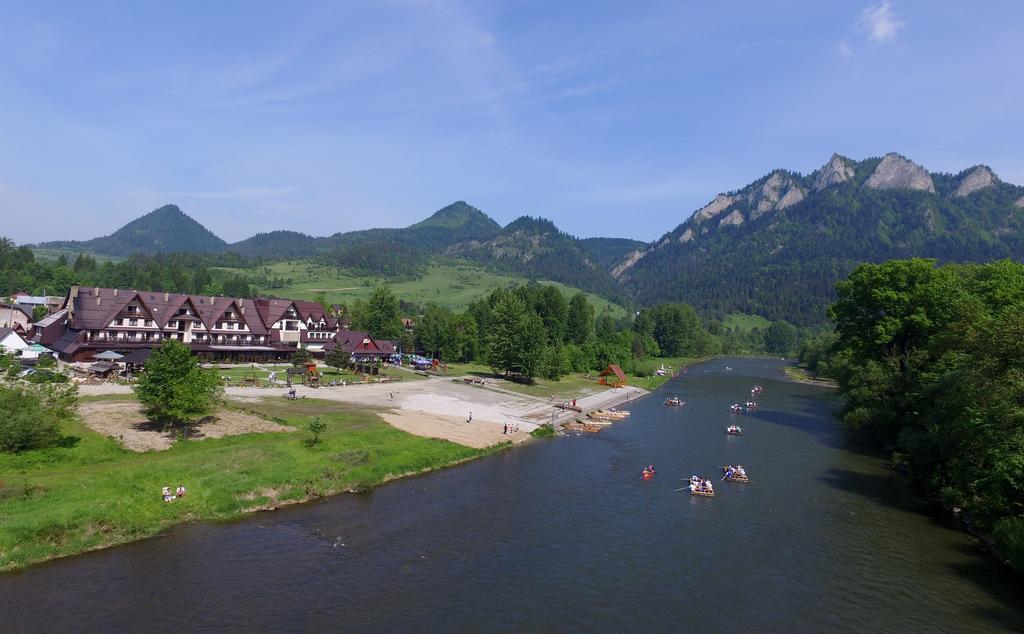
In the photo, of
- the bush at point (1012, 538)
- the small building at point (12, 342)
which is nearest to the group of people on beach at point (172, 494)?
the bush at point (1012, 538)

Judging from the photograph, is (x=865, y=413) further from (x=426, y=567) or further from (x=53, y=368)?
(x=53, y=368)

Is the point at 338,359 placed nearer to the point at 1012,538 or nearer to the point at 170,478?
the point at 170,478

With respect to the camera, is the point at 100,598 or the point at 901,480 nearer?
the point at 100,598

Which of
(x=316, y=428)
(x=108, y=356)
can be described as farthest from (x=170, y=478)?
(x=108, y=356)

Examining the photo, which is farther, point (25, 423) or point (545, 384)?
point (545, 384)

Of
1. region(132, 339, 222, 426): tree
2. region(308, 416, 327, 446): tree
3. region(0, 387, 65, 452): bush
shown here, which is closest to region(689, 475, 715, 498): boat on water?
region(308, 416, 327, 446): tree

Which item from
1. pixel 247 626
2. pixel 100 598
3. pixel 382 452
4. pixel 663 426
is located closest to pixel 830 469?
pixel 663 426

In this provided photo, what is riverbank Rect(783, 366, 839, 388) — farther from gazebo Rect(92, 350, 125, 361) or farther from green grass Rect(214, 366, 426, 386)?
gazebo Rect(92, 350, 125, 361)
